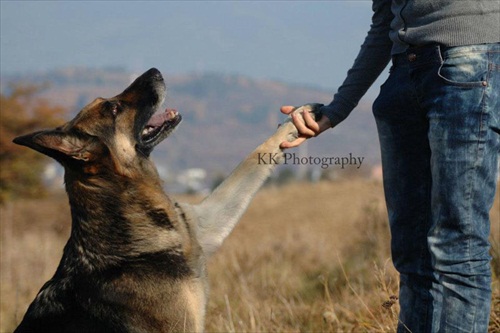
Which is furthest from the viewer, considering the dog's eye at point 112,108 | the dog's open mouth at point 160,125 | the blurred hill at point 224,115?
the blurred hill at point 224,115

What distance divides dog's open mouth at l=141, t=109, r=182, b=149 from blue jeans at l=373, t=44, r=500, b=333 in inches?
66.3

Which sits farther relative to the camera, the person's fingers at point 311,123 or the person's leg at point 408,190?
the person's fingers at point 311,123

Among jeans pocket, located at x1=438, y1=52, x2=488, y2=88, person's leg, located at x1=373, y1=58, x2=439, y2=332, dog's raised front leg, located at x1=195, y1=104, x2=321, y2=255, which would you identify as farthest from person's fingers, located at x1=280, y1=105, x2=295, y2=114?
jeans pocket, located at x1=438, y1=52, x2=488, y2=88

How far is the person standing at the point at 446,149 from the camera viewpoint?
283 centimetres

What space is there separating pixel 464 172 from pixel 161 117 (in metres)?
2.23

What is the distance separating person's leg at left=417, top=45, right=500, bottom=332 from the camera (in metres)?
2.81

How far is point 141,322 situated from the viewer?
11.7 ft

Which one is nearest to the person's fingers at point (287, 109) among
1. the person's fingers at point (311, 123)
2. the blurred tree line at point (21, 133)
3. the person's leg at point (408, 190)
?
the person's fingers at point (311, 123)

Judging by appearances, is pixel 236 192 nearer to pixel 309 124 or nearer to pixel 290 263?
pixel 309 124

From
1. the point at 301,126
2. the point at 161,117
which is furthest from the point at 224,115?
the point at 301,126

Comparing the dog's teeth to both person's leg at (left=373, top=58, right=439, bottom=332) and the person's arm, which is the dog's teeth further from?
person's leg at (left=373, top=58, right=439, bottom=332)

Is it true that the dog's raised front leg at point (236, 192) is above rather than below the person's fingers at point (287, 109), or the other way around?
below

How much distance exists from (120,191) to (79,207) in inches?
9.1

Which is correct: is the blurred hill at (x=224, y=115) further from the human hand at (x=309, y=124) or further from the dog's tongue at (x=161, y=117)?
the human hand at (x=309, y=124)
